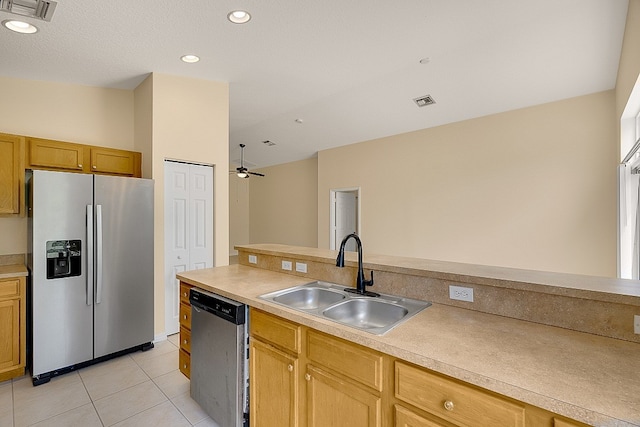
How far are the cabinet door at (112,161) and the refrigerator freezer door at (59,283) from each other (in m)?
0.62

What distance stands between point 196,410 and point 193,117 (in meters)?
2.96

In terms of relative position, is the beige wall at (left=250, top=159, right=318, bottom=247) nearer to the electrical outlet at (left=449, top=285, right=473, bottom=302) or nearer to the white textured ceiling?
the white textured ceiling

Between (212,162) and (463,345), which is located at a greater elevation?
(212,162)

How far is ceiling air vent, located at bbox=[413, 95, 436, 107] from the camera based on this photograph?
4.00 m

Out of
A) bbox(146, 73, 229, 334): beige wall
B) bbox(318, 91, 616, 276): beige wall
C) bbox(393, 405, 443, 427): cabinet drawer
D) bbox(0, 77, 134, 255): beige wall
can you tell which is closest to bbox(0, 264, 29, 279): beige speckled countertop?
bbox(0, 77, 134, 255): beige wall

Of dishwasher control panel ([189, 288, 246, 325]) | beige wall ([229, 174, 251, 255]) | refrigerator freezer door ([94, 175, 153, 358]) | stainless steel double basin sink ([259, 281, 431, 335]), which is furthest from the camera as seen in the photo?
beige wall ([229, 174, 251, 255])

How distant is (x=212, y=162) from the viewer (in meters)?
3.74

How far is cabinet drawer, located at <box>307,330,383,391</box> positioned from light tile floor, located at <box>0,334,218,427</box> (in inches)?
47.4

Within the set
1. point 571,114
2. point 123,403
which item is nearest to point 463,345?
point 123,403

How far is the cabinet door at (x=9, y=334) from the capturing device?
2.46 metres

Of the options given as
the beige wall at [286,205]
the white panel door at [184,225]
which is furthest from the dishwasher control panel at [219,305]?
the beige wall at [286,205]

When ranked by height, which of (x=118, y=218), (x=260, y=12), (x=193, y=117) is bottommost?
(x=118, y=218)

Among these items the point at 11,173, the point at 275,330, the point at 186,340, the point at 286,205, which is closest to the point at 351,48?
the point at 275,330

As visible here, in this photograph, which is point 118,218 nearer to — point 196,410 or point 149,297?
point 149,297
